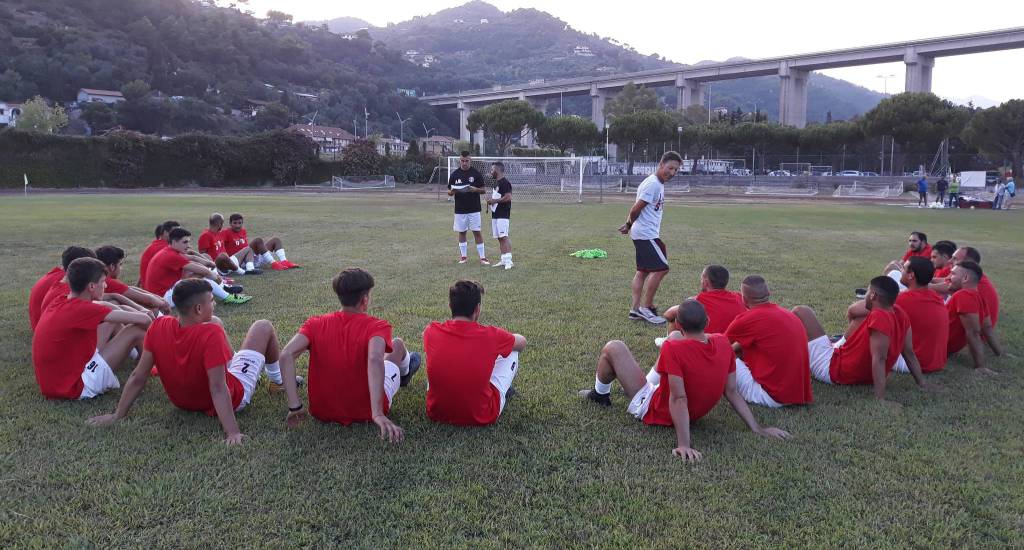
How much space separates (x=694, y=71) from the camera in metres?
111

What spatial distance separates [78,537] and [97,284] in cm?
230

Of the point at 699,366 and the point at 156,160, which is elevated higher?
the point at 156,160

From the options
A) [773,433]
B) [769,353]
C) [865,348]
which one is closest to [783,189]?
[865,348]

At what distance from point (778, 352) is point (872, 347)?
0.84 meters

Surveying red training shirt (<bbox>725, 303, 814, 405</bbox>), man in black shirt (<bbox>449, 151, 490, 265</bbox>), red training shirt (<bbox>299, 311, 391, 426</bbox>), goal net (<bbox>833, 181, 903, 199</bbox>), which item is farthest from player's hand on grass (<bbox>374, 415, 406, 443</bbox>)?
goal net (<bbox>833, 181, 903, 199</bbox>)

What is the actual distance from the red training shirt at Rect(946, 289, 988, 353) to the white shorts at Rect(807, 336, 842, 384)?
1231 millimetres

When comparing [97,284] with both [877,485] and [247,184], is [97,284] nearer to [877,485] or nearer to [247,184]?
[877,485]

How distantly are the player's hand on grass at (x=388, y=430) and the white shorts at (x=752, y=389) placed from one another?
2489 mm

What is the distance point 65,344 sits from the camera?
479 cm

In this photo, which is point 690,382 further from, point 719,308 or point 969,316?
point 969,316

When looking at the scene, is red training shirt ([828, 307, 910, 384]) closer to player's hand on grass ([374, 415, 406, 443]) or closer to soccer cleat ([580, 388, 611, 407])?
soccer cleat ([580, 388, 611, 407])

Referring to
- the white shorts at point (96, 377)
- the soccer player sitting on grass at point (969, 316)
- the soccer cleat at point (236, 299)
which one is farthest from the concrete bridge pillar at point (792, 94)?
the white shorts at point (96, 377)

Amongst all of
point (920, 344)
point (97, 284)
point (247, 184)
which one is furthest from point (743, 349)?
point (247, 184)

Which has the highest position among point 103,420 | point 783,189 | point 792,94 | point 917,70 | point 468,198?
point 917,70
